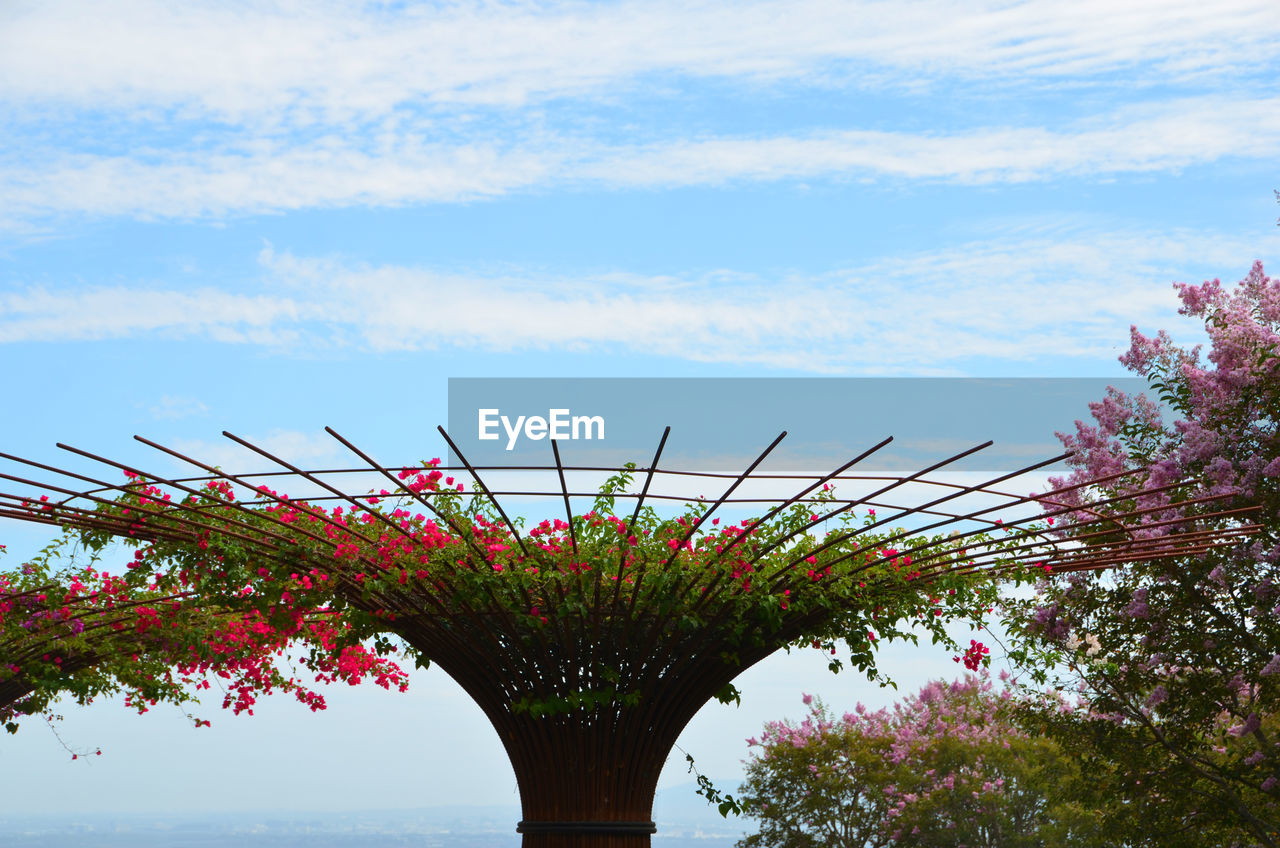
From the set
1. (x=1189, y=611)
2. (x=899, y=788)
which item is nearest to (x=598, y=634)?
(x=1189, y=611)

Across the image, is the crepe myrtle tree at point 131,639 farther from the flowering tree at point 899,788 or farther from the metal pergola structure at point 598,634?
the flowering tree at point 899,788

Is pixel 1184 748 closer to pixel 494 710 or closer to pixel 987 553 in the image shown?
pixel 987 553

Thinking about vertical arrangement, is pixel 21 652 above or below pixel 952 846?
above

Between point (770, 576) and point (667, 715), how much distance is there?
3.22 ft

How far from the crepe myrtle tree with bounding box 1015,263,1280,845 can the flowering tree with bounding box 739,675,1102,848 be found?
5.47 meters

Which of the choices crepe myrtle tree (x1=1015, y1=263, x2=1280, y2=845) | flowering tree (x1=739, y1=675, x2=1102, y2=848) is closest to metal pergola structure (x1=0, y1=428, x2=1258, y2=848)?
crepe myrtle tree (x1=1015, y1=263, x2=1280, y2=845)

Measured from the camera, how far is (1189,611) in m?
8.74

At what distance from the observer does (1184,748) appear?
9.02m

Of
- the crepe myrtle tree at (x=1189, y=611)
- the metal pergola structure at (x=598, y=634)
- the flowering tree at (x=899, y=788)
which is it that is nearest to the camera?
the metal pergola structure at (x=598, y=634)

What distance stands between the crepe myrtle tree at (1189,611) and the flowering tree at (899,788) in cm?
547

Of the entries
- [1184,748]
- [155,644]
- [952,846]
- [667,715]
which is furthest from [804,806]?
[667,715]

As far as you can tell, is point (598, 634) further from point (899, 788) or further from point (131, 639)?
point (899, 788)

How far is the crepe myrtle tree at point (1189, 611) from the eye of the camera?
8.25 meters

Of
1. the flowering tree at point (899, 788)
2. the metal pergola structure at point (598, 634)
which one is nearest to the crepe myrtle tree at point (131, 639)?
the metal pergola structure at point (598, 634)
